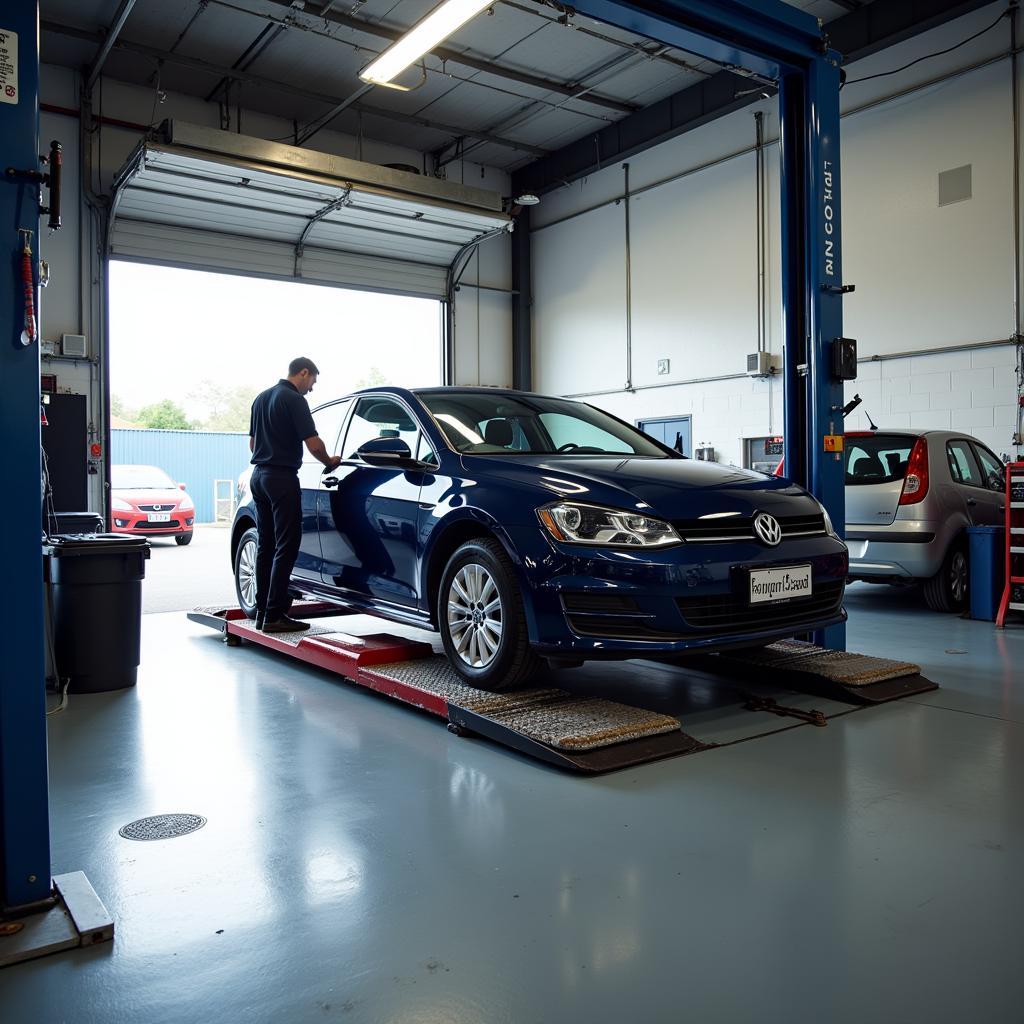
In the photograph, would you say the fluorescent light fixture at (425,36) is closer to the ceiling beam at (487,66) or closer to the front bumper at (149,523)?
the ceiling beam at (487,66)

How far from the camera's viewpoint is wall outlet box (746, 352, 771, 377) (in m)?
10.4

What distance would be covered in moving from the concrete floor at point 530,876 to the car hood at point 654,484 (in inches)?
34.8

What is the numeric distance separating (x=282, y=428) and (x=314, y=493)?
1.30 feet

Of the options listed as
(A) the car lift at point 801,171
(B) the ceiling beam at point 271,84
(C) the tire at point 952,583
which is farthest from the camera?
(B) the ceiling beam at point 271,84

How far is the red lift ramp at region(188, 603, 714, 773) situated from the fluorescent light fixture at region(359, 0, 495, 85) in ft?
17.4

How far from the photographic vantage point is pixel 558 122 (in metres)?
12.3

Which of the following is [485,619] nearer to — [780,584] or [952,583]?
[780,584]

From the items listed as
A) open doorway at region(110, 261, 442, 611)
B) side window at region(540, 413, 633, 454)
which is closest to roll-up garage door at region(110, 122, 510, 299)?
open doorway at region(110, 261, 442, 611)

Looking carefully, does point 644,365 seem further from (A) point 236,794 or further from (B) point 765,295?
(A) point 236,794

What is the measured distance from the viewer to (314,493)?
4.96m

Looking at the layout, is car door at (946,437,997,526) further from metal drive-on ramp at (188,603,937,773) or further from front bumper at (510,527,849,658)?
front bumper at (510,527,849,658)

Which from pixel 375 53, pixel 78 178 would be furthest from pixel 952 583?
pixel 78 178

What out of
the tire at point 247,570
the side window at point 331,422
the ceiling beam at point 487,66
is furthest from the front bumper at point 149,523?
the side window at point 331,422

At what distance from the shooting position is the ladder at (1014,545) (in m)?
5.86
